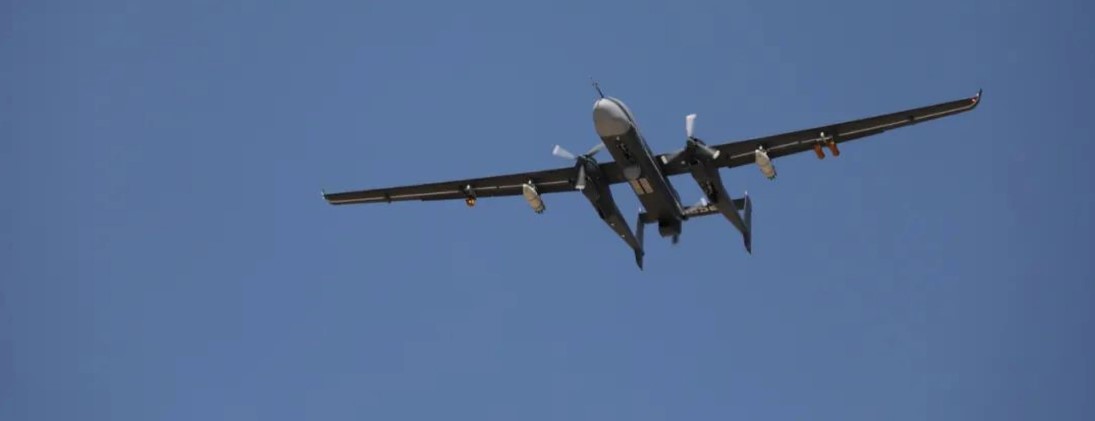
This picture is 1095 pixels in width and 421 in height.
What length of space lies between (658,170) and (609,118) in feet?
13.9

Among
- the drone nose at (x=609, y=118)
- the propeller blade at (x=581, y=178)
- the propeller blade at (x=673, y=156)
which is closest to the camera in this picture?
the drone nose at (x=609, y=118)

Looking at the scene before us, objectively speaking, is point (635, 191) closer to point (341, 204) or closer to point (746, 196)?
point (746, 196)

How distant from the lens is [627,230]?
6462 centimetres

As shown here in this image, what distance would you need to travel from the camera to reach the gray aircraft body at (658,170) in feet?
197

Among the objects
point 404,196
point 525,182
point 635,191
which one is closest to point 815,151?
point 635,191

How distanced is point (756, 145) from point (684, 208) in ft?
14.6

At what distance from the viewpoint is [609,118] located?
58.6m

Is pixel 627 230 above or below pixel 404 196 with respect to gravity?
below

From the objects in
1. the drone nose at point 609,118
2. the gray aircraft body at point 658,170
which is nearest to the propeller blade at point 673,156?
the gray aircraft body at point 658,170

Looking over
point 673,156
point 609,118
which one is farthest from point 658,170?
point 609,118

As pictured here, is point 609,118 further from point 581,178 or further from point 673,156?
point 581,178

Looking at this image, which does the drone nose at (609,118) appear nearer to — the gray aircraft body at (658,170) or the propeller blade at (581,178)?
the gray aircraft body at (658,170)

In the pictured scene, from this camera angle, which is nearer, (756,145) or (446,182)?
(756,145)

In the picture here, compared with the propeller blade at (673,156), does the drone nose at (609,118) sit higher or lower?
higher
